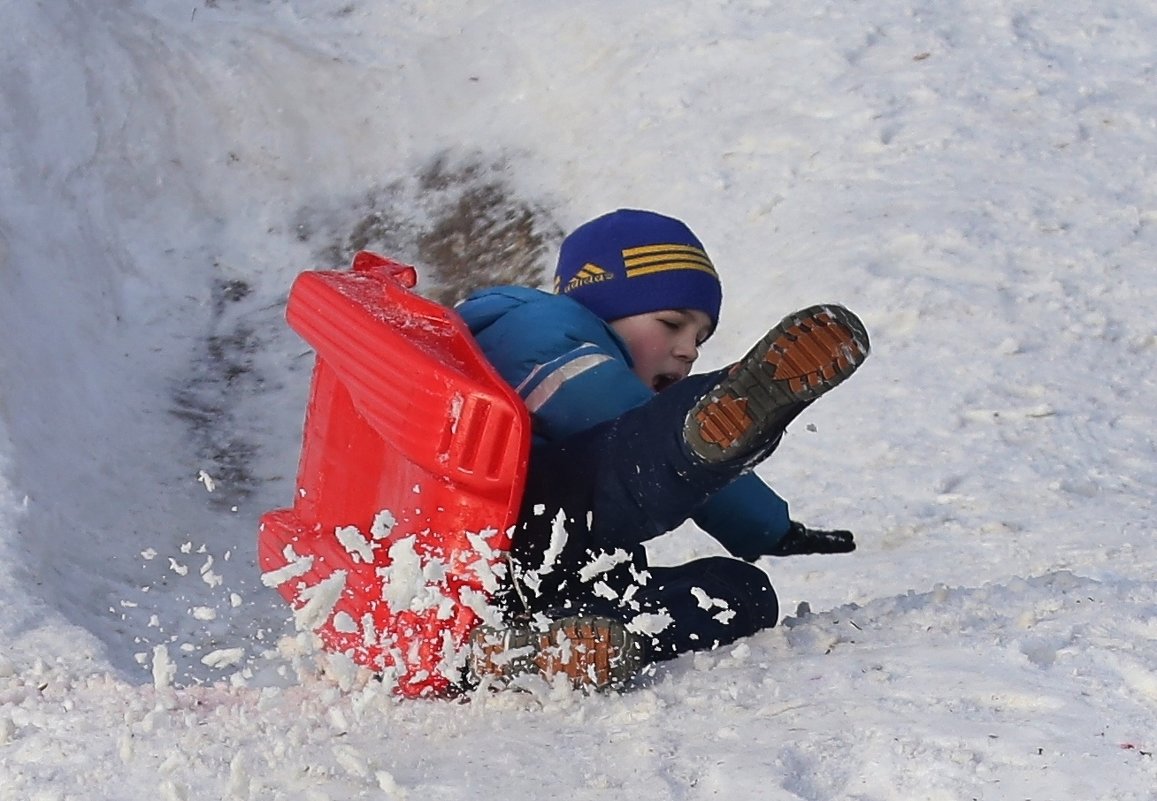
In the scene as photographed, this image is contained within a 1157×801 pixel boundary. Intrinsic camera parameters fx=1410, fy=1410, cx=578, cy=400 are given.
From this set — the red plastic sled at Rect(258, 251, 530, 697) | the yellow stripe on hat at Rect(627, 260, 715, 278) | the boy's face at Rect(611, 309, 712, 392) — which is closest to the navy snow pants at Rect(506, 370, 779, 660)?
the red plastic sled at Rect(258, 251, 530, 697)

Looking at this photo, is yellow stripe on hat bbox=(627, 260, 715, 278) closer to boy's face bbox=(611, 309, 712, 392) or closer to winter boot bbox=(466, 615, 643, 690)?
boy's face bbox=(611, 309, 712, 392)

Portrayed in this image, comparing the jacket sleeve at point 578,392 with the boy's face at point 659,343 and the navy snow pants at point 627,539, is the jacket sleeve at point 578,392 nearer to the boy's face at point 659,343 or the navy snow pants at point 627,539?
the navy snow pants at point 627,539

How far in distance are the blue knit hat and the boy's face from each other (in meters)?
0.02

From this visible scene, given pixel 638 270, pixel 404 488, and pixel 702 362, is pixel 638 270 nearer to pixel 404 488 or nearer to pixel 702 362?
pixel 404 488

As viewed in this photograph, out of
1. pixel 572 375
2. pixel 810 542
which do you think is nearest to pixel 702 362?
pixel 810 542

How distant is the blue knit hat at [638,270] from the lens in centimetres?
344

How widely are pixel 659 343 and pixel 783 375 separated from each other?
1142mm

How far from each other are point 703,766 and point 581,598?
2.43ft

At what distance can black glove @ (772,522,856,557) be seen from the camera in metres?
3.22

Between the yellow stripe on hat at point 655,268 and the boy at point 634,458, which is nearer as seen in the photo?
the boy at point 634,458

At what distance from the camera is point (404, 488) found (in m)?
2.88

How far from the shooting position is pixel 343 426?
321 centimetres

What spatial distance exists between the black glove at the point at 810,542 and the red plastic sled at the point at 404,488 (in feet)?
2.65

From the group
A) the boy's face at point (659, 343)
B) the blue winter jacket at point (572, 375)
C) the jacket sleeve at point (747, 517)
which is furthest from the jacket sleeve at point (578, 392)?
the boy's face at point (659, 343)
